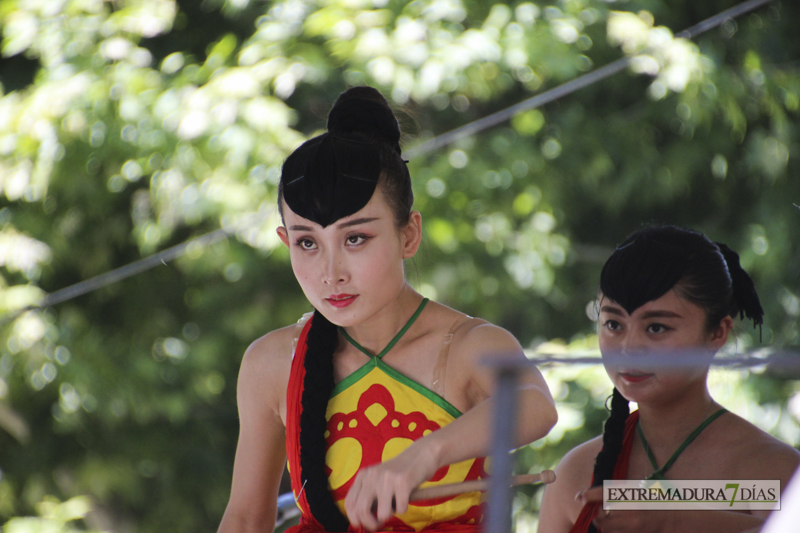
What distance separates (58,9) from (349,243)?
255 centimetres

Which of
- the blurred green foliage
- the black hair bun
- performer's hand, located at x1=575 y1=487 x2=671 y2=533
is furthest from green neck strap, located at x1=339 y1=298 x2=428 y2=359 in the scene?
the blurred green foliage

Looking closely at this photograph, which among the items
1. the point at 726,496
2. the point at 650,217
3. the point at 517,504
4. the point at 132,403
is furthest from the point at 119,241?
the point at 726,496

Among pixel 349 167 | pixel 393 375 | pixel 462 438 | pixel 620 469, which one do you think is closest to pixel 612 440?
pixel 620 469

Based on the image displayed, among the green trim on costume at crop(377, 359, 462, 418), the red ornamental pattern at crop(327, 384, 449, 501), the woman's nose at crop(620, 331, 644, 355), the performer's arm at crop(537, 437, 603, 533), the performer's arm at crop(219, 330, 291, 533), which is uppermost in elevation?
the woman's nose at crop(620, 331, 644, 355)

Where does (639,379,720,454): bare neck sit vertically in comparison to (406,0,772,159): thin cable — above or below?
above

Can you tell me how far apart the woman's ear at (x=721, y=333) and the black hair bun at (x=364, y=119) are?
0.57 m

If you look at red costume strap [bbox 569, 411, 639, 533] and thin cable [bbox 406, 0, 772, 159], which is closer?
red costume strap [bbox 569, 411, 639, 533]

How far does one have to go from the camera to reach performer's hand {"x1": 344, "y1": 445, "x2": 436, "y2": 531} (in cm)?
84

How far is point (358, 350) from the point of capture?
1.29m

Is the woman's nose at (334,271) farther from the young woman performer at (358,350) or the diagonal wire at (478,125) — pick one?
the diagonal wire at (478,125)

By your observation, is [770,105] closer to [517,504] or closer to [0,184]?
[517,504]

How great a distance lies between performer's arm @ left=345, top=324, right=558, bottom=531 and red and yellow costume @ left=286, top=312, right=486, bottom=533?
84mm

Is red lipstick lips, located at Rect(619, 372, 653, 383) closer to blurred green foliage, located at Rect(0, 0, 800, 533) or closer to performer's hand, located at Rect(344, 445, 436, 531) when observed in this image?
performer's hand, located at Rect(344, 445, 436, 531)

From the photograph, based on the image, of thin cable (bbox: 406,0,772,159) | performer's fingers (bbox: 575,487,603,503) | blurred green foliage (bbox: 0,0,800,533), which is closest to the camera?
performer's fingers (bbox: 575,487,603,503)
